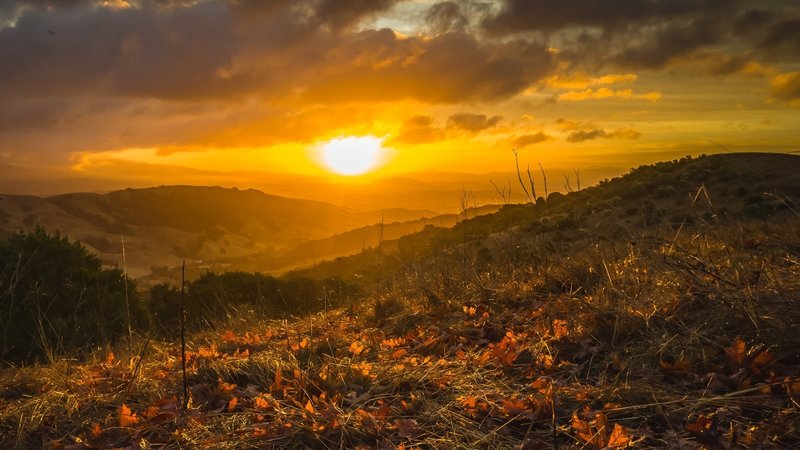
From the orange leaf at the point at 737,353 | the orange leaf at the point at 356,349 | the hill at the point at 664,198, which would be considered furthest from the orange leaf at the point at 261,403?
the hill at the point at 664,198

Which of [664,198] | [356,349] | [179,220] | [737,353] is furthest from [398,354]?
[179,220]

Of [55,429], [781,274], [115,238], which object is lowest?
[115,238]

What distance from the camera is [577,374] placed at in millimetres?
4184

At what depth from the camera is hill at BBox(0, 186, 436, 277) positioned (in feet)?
271

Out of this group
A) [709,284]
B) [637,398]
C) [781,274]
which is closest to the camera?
[637,398]

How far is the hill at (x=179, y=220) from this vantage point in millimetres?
82481

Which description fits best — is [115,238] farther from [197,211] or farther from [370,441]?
[370,441]

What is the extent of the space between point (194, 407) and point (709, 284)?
169 inches

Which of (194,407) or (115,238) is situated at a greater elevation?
(194,407)

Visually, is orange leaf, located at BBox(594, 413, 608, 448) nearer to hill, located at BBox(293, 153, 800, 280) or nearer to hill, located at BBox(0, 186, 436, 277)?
hill, located at BBox(293, 153, 800, 280)

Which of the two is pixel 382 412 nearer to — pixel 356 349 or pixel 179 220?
pixel 356 349

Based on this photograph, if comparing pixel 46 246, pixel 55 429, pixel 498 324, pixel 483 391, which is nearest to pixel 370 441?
pixel 483 391

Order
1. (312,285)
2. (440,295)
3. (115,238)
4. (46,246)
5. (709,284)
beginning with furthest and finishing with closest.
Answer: (115,238) → (312,285) → (46,246) → (440,295) → (709,284)

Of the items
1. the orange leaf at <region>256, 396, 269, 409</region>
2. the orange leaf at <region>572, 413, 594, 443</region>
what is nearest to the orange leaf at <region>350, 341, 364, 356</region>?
the orange leaf at <region>256, 396, 269, 409</region>
